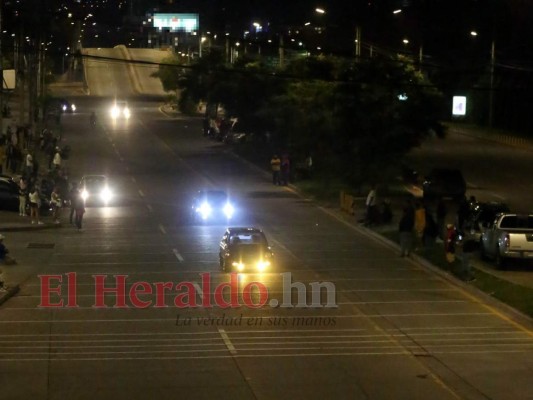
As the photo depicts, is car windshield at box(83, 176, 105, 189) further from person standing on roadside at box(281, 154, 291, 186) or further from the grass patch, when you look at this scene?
the grass patch

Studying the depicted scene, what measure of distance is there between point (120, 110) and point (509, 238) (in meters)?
85.3

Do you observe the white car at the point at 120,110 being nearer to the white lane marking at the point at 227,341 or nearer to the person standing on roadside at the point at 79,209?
the person standing on roadside at the point at 79,209

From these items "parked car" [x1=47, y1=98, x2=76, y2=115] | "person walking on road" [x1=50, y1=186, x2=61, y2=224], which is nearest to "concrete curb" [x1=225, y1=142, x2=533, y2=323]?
"person walking on road" [x1=50, y1=186, x2=61, y2=224]

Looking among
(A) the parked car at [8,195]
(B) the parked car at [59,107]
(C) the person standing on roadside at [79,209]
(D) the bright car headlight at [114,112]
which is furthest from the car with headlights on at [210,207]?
(D) the bright car headlight at [114,112]

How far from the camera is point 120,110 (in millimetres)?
112750

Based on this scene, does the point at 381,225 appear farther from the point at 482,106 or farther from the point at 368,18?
the point at 368,18

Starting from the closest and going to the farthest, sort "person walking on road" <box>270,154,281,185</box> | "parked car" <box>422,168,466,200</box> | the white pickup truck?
the white pickup truck → "parked car" <box>422,168,466,200</box> → "person walking on road" <box>270,154,281,185</box>

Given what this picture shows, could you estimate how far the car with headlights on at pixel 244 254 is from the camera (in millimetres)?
30156

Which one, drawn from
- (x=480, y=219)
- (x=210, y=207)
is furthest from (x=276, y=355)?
(x=210, y=207)

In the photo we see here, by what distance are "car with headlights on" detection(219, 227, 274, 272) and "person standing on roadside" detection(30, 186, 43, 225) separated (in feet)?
41.0

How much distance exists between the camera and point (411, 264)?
107 ft

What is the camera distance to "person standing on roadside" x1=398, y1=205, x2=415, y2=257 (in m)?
33.2

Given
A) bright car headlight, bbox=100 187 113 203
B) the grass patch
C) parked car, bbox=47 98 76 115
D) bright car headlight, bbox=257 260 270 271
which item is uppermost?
parked car, bbox=47 98 76 115

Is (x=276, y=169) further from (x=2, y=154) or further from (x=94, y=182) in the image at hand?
(x=2, y=154)
